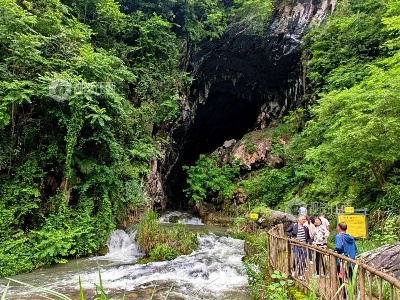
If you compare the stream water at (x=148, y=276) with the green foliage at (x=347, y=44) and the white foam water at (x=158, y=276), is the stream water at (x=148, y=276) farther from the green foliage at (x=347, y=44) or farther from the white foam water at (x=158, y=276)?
the green foliage at (x=347, y=44)

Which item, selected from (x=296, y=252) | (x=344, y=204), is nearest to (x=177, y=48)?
(x=344, y=204)

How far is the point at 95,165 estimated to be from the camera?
34.2ft

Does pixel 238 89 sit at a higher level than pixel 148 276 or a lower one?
higher

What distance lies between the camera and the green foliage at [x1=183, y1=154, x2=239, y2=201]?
19891mm

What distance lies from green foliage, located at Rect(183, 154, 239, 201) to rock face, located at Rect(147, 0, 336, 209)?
1331 millimetres

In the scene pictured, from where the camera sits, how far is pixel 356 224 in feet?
24.6

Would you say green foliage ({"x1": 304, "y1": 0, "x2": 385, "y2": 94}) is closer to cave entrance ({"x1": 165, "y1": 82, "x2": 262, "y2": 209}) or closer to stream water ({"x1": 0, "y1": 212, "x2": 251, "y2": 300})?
cave entrance ({"x1": 165, "y1": 82, "x2": 262, "y2": 209})

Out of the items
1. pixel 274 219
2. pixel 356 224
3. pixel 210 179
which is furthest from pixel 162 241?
pixel 210 179

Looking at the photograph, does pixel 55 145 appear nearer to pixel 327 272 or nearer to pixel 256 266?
pixel 256 266

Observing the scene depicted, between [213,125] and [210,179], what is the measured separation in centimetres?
700

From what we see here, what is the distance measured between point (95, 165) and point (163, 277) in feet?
14.6

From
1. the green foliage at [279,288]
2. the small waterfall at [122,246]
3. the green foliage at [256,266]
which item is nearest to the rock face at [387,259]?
the green foliage at [279,288]

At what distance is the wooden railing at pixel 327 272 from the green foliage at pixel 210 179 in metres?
13.4

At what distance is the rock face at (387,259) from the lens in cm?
427
